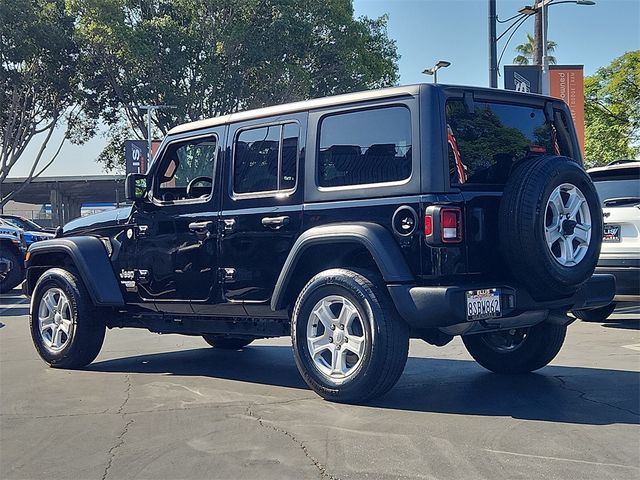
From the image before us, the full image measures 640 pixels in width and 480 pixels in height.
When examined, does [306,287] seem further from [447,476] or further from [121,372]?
[121,372]

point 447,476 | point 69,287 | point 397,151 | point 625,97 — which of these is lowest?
point 447,476

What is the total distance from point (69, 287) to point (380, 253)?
11.0 ft

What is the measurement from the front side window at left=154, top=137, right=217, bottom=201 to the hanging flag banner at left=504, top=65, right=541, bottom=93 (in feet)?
36.8

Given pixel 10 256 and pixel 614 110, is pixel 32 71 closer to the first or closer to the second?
pixel 10 256

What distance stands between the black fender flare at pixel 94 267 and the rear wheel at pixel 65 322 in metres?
0.16

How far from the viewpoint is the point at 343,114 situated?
547 centimetres

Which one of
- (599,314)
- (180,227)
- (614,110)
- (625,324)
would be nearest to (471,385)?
(180,227)

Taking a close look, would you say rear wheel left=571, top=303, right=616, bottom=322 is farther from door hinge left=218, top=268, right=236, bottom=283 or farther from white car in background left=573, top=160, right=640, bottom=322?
door hinge left=218, top=268, right=236, bottom=283

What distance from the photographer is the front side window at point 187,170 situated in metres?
6.40

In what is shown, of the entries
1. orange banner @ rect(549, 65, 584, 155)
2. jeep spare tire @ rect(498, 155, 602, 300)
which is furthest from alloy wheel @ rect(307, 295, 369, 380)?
orange banner @ rect(549, 65, 584, 155)

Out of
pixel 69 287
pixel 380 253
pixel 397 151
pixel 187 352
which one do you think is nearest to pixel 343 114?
pixel 397 151

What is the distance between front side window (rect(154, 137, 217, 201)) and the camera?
640 cm

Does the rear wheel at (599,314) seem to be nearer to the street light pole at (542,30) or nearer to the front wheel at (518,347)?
the front wheel at (518,347)

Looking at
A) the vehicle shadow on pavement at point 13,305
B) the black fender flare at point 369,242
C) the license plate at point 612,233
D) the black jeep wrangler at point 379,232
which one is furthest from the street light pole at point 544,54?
the black fender flare at point 369,242
